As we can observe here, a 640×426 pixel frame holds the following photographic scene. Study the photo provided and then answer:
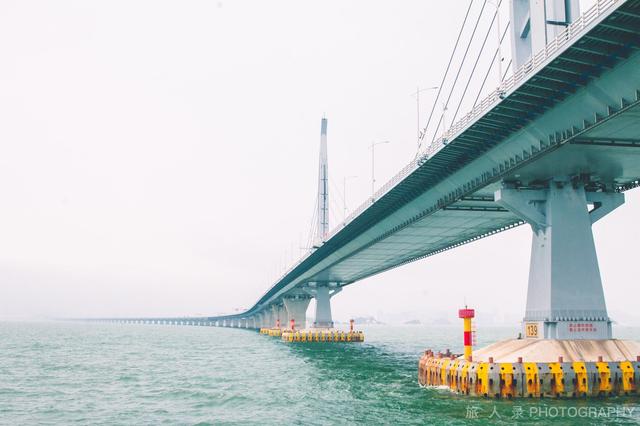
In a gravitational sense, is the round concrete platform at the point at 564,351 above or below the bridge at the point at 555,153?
below

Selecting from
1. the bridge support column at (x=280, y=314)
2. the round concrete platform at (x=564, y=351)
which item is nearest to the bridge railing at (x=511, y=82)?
the round concrete platform at (x=564, y=351)

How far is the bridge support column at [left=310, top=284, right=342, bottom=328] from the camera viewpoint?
4483 inches

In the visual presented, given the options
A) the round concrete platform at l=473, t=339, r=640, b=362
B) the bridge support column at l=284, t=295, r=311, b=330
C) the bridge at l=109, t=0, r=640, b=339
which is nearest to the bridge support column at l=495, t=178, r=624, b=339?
the bridge at l=109, t=0, r=640, b=339

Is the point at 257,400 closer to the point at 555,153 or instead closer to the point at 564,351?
the point at 564,351

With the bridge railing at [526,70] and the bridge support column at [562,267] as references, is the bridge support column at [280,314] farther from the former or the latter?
the bridge support column at [562,267]

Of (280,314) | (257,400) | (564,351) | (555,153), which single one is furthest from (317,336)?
(555,153)

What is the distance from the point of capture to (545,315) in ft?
116

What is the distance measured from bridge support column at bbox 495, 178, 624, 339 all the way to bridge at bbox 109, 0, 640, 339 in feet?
0.18

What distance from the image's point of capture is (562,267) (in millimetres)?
35625

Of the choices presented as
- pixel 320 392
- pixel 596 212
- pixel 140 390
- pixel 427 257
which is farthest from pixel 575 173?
pixel 427 257

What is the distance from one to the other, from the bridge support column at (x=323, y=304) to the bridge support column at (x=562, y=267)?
3085 inches

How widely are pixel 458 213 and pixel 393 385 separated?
1946cm

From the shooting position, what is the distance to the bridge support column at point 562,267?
35.2 metres

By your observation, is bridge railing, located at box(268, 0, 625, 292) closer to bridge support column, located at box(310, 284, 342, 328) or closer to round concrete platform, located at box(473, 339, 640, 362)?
round concrete platform, located at box(473, 339, 640, 362)
